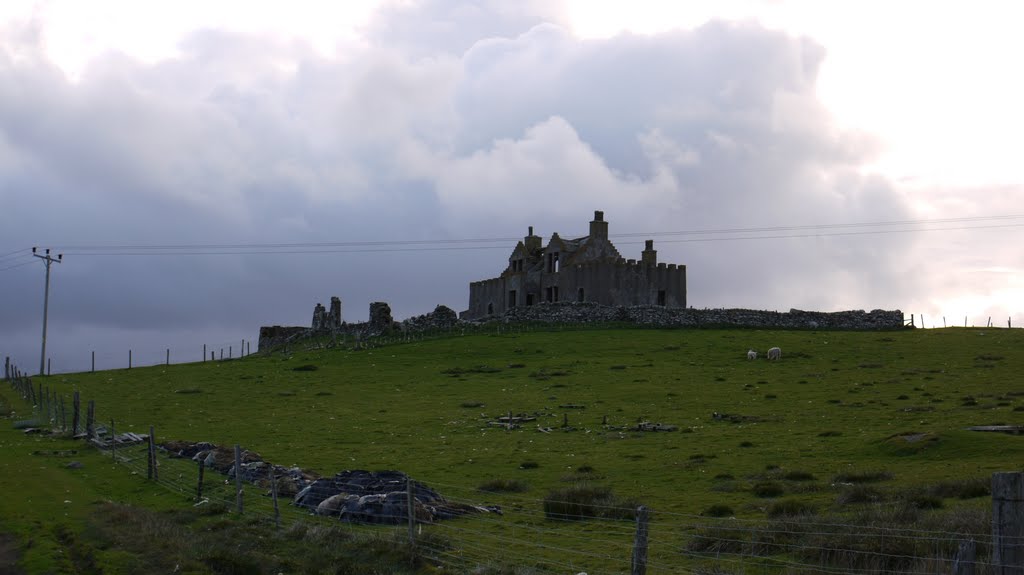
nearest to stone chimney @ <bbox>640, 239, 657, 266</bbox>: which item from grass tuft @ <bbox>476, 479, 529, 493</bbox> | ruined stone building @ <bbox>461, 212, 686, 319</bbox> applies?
ruined stone building @ <bbox>461, 212, 686, 319</bbox>

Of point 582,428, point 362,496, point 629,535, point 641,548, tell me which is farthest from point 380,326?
point 641,548

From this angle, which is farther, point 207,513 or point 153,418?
point 153,418

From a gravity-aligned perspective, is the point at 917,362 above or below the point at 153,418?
above

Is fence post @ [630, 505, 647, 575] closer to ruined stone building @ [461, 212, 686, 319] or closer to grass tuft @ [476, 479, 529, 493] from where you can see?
grass tuft @ [476, 479, 529, 493]

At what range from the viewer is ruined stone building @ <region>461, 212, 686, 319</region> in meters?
88.9

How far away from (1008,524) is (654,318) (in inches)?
2873

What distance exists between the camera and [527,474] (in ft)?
100

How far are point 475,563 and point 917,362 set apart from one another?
49299 mm

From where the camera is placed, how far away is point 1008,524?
33.8 ft

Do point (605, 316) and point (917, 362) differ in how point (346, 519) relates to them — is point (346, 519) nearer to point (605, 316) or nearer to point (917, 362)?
point (917, 362)

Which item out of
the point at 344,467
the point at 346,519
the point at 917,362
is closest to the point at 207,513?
the point at 346,519

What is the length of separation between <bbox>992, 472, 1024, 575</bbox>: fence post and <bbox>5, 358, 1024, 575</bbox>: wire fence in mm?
11

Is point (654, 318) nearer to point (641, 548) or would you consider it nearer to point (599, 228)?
point (599, 228)

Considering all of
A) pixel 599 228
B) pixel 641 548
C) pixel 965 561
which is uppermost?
pixel 599 228
